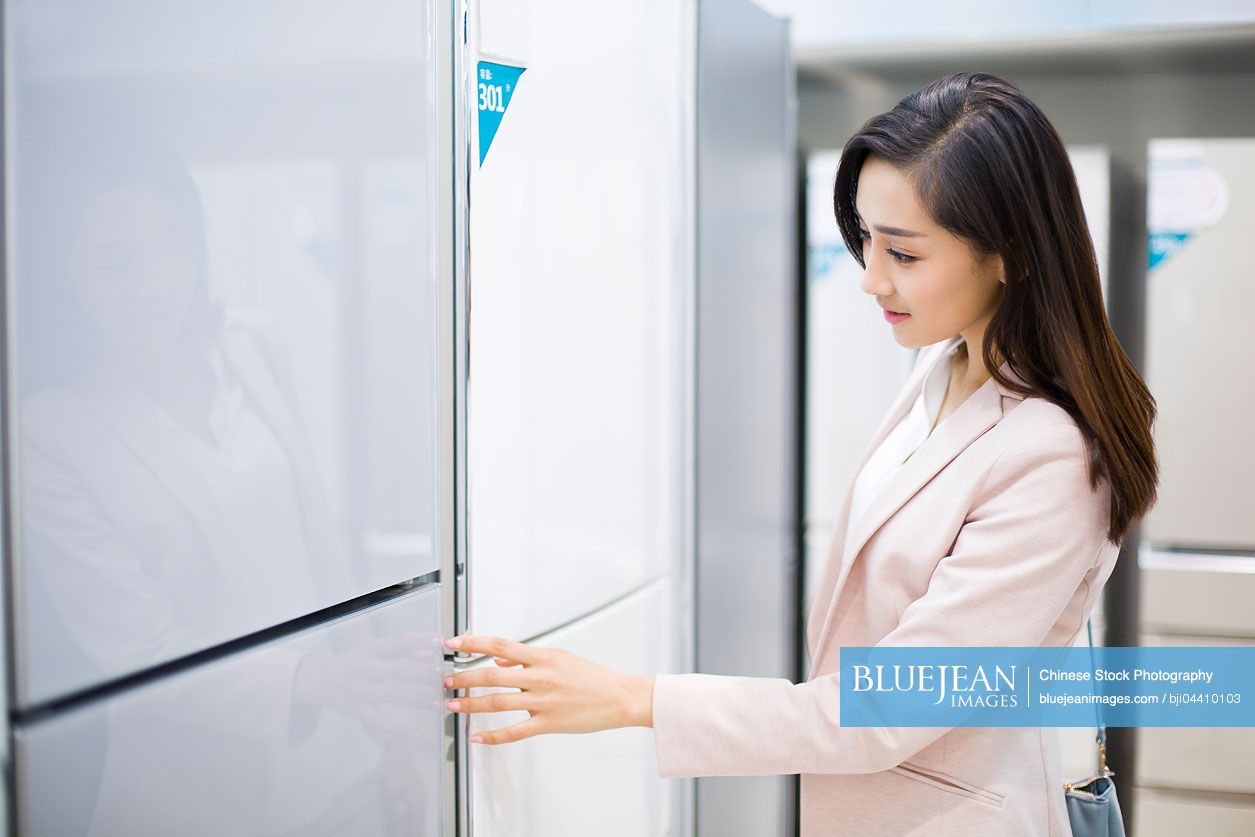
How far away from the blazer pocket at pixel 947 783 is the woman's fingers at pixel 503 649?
0.39 metres

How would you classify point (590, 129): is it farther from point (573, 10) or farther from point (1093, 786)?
point (1093, 786)

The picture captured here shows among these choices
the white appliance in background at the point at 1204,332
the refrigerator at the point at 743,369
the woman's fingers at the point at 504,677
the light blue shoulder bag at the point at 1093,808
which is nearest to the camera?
the woman's fingers at the point at 504,677

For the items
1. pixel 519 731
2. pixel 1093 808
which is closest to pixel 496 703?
pixel 519 731

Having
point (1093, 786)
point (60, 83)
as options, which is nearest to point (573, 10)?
point (60, 83)

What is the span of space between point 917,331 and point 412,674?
22.8 inches

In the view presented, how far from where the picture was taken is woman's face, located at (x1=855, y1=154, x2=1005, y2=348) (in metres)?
0.97

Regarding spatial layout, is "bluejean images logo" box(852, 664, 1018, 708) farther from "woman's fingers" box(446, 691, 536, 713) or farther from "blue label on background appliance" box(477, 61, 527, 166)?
"blue label on background appliance" box(477, 61, 527, 166)

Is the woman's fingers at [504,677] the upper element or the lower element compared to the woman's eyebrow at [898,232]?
lower

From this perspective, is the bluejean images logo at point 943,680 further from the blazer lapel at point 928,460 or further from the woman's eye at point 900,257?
the woman's eye at point 900,257

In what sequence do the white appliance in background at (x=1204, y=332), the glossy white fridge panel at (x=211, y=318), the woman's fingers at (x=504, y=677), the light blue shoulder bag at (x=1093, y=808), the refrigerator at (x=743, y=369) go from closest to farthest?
1. the glossy white fridge panel at (x=211, y=318)
2. the woman's fingers at (x=504, y=677)
3. the light blue shoulder bag at (x=1093, y=808)
4. the refrigerator at (x=743, y=369)
5. the white appliance in background at (x=1204, y=332)

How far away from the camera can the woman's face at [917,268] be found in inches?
38.2

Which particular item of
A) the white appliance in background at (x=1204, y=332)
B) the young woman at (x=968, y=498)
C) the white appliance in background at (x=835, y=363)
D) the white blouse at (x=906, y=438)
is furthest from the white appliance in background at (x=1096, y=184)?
the young woman at (x=968, y=498)

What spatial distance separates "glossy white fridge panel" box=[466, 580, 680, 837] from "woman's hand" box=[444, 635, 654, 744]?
75 millimetres

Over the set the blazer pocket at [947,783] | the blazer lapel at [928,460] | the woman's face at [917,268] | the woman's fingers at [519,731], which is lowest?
the blazer pocket at [947,783]
